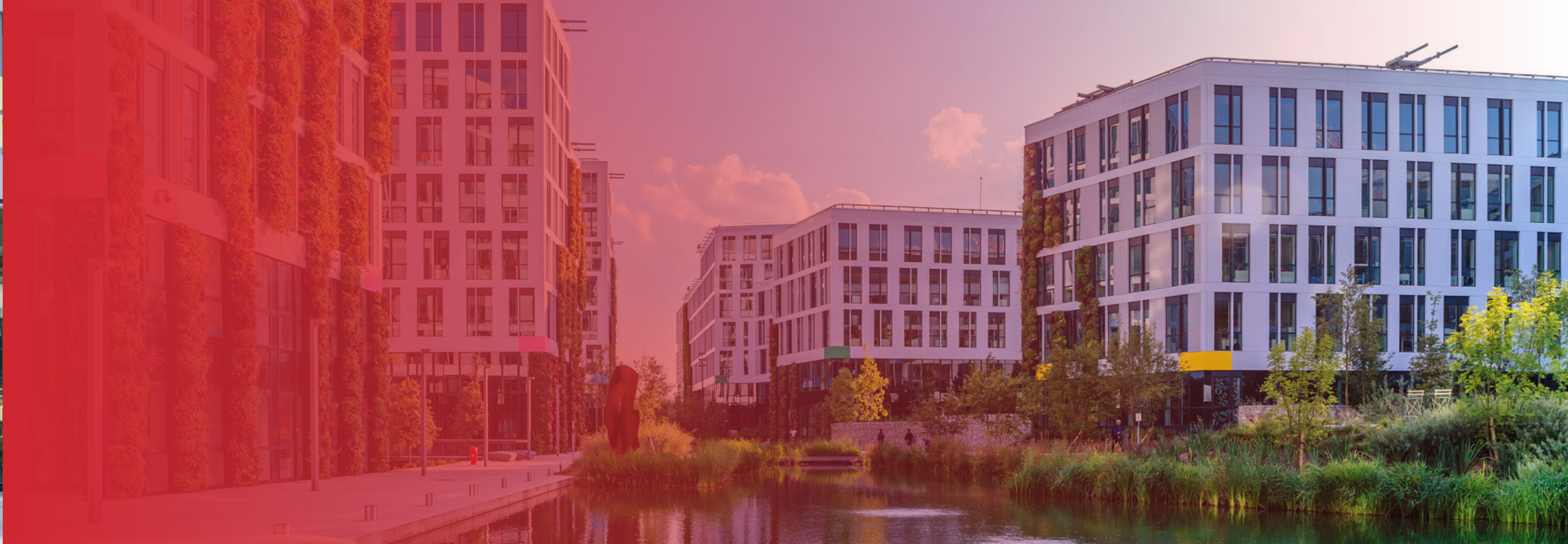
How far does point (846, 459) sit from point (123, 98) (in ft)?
112

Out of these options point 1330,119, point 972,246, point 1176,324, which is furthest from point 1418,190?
point 972,246

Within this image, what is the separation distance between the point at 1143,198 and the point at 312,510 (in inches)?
1846

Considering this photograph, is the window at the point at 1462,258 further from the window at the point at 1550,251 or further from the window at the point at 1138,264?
the window at the point at 1138,264

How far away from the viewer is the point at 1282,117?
2301 inches

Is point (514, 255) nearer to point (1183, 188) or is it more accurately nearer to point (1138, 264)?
point (1138, 264)

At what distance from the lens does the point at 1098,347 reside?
169 ft

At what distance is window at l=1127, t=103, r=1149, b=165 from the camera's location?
61469mm

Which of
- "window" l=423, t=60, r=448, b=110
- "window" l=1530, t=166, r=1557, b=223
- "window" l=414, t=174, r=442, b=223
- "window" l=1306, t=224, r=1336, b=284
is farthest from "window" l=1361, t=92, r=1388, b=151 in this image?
"window" l=414, t=174, r=442, b=223

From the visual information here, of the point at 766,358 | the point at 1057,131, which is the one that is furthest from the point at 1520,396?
the point at 766,358

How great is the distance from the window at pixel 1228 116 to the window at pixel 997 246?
4249cm

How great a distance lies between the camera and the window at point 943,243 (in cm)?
9900

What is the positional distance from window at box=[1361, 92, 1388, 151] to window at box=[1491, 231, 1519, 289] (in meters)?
7.06

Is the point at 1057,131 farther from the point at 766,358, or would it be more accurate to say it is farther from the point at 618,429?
the point at 766,358

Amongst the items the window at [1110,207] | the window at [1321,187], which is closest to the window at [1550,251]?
the window at [1321,187]
